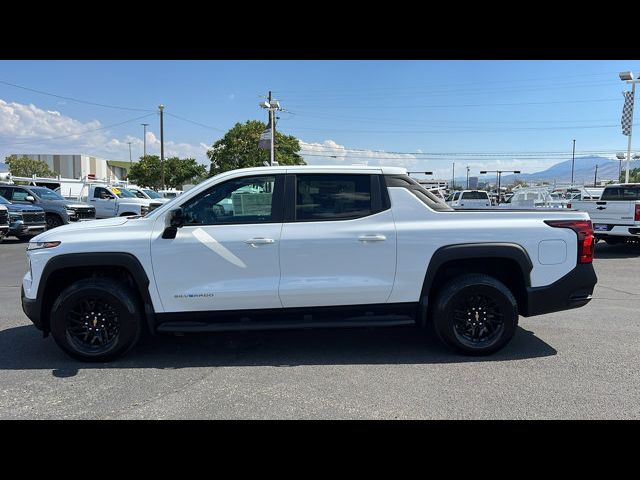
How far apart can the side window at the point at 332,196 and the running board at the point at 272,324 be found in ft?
3.29

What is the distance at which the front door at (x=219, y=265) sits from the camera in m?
4.29

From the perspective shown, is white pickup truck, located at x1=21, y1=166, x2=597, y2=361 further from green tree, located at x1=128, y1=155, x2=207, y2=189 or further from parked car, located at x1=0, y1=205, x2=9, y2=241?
green tree, located at x1=128, y1=155, x2=207, y2=189

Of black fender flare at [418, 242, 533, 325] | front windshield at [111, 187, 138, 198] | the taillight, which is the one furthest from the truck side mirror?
front windshield at [111, 187, 138, 198]

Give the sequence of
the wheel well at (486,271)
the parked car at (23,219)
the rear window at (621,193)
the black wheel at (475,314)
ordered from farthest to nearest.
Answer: the parked car at (23,219) < the rear window at (621,193) < the wheel well at (486,271) < the black wheel at (475,314)

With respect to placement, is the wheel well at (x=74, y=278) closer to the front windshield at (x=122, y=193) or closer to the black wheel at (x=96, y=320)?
the black wheel at (x=96, y=320)

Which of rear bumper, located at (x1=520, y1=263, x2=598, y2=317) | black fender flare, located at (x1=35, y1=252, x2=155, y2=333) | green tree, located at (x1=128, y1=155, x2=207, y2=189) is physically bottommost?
rear bumper, located at (x1=520, y1=263, x2=598, y2=317)

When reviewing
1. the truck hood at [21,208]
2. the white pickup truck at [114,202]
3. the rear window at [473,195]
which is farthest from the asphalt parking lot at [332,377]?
the rear window at [473,195]

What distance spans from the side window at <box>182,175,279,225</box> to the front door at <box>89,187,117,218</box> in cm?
1656

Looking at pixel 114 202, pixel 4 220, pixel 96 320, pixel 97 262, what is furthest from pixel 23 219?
pixel 97 262

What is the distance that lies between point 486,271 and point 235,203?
262 cm

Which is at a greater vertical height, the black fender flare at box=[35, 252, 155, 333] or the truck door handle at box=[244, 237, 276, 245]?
the truck door handle at box=[244, 237, 276, 245]

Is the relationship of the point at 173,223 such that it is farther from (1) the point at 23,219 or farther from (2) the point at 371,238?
(1) the point at 23,219

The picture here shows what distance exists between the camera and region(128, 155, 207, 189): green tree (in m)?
53.4
